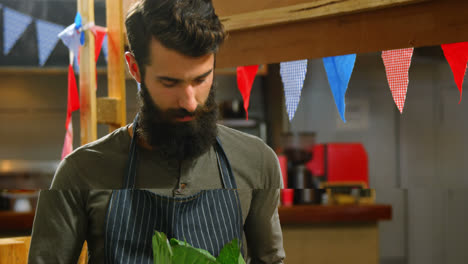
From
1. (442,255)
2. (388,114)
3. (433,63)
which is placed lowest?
(442,255)

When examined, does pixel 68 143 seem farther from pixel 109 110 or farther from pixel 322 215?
pixel 322 215

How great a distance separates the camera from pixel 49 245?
106cm

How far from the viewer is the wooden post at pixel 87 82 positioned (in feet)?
4.17

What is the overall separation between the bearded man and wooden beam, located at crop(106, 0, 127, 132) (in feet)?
0.24

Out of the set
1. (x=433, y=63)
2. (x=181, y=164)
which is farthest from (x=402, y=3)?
(x=181, y=164)

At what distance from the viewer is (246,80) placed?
1232 millimetres

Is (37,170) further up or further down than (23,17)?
further down

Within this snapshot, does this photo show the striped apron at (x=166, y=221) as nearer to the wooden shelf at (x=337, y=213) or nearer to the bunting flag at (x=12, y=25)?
the wooden shelf at (x=337, y=213)

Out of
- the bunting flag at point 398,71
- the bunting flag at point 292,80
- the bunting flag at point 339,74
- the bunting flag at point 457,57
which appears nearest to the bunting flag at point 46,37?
the bunting flag at point 292,80

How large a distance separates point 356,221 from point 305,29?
500mm

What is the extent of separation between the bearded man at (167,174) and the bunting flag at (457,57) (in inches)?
20.4

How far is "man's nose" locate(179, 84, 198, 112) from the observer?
110cm

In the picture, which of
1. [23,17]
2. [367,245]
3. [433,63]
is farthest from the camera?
[23,17]

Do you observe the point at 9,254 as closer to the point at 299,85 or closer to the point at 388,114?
the point at 299,85
